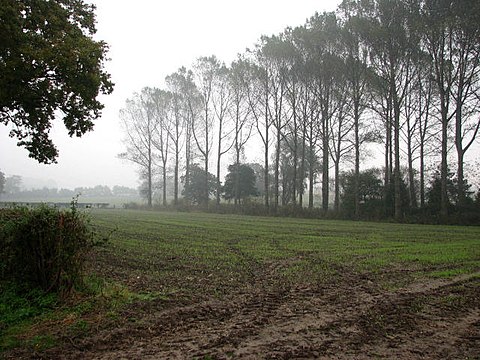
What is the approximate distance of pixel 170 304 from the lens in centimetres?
589

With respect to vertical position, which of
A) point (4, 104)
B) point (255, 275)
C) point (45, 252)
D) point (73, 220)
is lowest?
point (255, 275)

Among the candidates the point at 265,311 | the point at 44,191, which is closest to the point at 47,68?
the point at 265,311

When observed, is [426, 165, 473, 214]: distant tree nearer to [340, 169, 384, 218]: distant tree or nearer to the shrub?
[340, 169, 384, 218]: distant tree

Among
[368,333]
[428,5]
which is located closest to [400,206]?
[428,5]

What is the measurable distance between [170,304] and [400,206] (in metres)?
24.0

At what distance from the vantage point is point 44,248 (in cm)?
568

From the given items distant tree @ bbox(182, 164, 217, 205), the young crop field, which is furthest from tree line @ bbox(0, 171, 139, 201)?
the young crop field

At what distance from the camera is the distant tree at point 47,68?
1061 cm

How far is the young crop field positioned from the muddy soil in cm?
2

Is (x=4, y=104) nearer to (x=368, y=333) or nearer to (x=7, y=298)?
(x=7, y=298)

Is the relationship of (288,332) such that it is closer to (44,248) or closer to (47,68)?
(44,248)

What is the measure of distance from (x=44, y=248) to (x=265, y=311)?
12.6 feet

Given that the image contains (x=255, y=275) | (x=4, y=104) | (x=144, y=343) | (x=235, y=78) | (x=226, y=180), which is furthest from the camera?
(x=226, y=180)

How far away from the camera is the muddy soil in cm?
407
